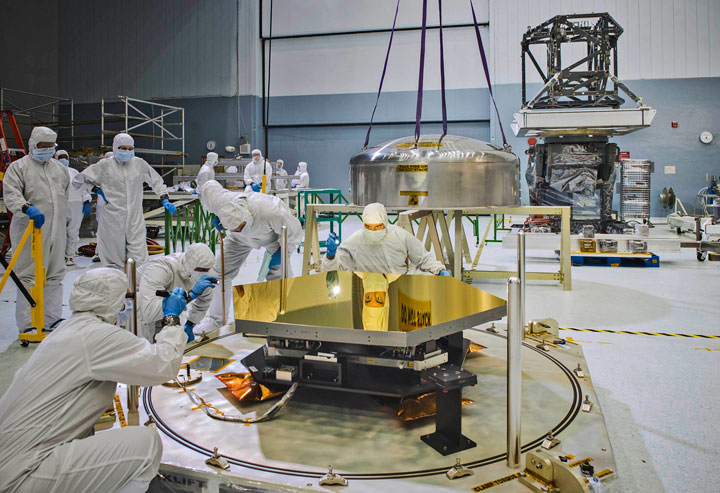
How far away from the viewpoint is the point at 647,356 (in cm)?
417

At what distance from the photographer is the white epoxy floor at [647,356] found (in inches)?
106

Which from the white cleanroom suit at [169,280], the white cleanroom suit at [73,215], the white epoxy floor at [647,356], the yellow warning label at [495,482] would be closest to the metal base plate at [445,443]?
the yellow warning label at [495,482]

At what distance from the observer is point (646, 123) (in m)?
7.10

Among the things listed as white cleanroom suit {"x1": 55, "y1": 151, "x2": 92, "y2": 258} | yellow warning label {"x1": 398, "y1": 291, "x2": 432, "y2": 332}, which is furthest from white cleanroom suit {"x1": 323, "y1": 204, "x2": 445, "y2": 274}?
white cleanroom suit {"x1": 55, "y1": 151, "x2": 92, "y2": 258}

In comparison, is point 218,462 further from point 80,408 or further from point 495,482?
point 495,482

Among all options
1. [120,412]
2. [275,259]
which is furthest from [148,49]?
[120,412]

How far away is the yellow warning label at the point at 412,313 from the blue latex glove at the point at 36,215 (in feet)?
10.1

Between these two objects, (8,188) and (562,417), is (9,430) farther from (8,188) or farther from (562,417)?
(8,188)

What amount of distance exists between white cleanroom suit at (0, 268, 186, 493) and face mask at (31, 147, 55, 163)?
10.8ft

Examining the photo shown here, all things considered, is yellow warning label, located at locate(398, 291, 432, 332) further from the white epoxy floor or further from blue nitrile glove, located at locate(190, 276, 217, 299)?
blue nitrile glove, located at locate(190, 276, 217, 299)

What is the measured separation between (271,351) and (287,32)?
51.3ft

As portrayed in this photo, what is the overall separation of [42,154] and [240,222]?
1.78m

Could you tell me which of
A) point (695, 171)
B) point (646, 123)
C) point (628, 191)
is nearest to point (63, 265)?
point (646, 123)

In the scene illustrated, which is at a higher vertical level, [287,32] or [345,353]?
[287,32]
